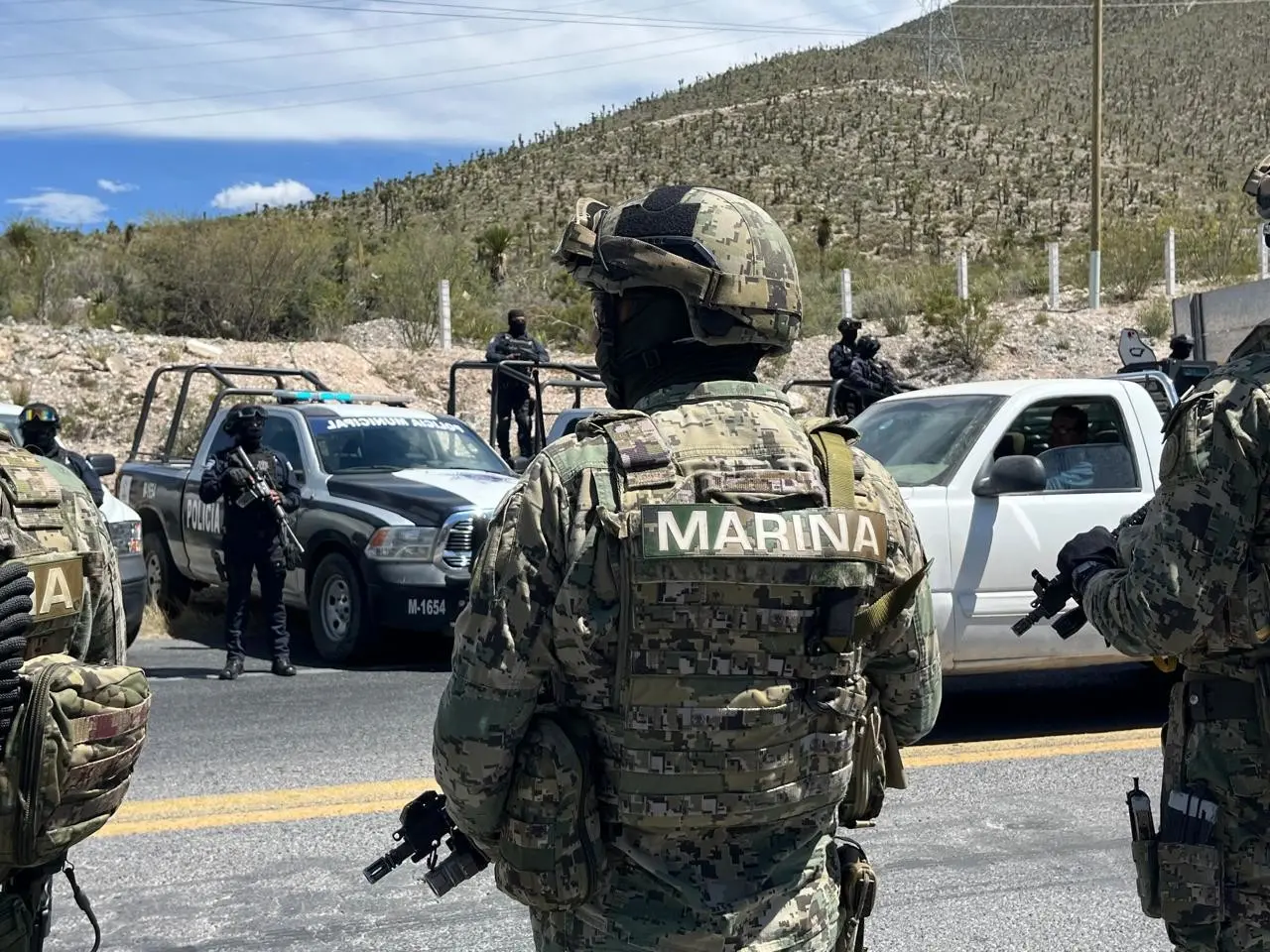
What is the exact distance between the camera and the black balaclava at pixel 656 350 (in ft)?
6.96

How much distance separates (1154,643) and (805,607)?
0.92 meters

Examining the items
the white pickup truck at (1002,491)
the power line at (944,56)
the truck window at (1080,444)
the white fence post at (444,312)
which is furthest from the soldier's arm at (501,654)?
the power line at (944,56)

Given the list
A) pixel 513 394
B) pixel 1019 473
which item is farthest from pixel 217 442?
pixel 1019 473

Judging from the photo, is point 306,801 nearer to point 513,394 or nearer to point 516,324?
point 513,394

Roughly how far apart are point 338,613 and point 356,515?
2.27 ft

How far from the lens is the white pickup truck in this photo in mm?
5926

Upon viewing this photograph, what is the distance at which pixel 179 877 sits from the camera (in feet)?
14.4

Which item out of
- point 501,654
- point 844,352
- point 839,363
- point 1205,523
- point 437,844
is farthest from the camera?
point 844,352

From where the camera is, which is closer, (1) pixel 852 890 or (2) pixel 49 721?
(1) pixel 852 890

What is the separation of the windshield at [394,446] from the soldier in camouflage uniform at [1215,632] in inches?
281

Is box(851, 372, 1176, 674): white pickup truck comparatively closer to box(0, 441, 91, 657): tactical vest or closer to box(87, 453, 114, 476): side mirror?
box(0, 441, 91, 657): tactical vest

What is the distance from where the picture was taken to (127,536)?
8.05 meters

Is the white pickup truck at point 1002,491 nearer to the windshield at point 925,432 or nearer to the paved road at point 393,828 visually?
the windshield at point 925,432

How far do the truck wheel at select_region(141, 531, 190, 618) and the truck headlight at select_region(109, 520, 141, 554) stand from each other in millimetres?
2191
